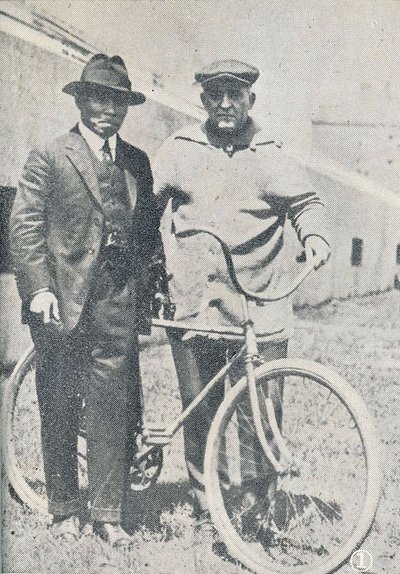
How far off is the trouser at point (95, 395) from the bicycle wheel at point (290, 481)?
51cm

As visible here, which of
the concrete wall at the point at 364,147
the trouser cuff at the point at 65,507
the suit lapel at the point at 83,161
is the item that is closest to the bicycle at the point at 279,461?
the trouser cuff at the point at 65,507

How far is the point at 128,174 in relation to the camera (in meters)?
3.79

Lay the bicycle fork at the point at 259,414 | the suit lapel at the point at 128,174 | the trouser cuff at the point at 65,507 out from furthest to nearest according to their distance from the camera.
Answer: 1. the trouser cuff at the point at 65,507
2. the suit lapel at the point at 128,174
3. the bicycle fork at the point at 259,414

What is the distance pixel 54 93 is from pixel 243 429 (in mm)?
1975

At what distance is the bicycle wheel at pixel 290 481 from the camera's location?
3617 mm

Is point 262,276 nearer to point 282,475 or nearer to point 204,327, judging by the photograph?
point 204,327

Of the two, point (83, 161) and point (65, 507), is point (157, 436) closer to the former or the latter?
point (65, 507)

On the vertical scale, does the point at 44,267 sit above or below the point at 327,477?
above

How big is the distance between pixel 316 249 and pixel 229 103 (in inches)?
33.8

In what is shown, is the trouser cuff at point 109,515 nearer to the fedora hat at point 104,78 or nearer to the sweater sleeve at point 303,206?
the sweater sleeve at point 303,206

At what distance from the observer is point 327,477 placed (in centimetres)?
374

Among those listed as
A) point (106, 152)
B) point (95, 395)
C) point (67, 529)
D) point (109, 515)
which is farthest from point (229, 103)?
point (67, 529)

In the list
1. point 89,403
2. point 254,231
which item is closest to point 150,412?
point 89,403

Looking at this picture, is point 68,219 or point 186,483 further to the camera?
point 186,483
